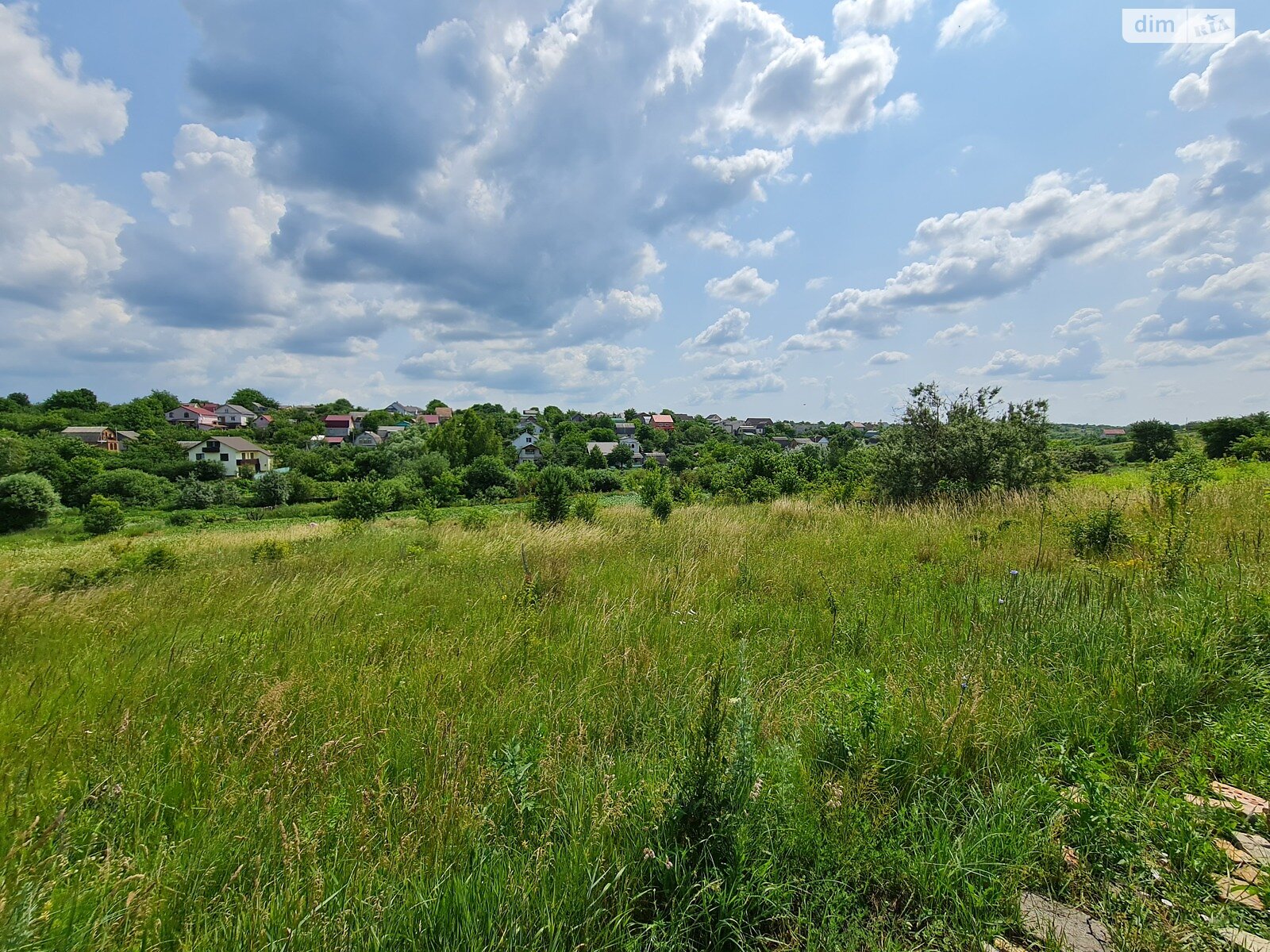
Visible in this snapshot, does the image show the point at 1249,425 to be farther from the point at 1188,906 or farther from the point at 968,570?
the point at 1188,906

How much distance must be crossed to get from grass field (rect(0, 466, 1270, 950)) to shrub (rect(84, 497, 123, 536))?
54.6m

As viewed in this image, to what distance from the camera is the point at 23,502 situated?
43.7 meters

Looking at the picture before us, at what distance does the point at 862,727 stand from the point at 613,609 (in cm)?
273

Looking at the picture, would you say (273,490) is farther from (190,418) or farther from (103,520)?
(190,418)

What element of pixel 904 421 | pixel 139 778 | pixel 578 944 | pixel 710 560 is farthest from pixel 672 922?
pixel 904 421

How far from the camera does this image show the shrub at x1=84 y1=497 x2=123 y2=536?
136 feet

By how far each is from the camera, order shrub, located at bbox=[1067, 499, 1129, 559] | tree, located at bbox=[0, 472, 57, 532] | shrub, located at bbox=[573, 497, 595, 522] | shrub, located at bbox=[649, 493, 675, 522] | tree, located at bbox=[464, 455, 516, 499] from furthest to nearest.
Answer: tree, located at bbox=[464, 455, 516, 499]
tree, located at bbox=[0, 472, 57, 532]
shrub, located at bbox=[573, 497, 595, 522]
shrub, located at bbox=[649, 493, 675, 522]
shrub, located at bbox=[1067, 499, 1129, 559]

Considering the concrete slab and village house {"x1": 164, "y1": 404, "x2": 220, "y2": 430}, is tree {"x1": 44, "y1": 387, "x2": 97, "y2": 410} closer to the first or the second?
village house {"x1": 164, "y1": 404, "x2": 220, "y2": 430}

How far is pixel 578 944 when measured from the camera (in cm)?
148

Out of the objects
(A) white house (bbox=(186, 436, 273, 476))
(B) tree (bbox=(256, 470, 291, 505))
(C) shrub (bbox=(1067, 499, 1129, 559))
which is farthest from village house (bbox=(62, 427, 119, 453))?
(C) shrub (bbox=(1067, 499, 1129, 559))

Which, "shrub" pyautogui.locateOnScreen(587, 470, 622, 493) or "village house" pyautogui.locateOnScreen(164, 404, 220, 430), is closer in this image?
"shrub" pyautogui.locateOnScreen(587, 470, 622, 493)

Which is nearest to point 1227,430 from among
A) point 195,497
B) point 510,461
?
point 510,461

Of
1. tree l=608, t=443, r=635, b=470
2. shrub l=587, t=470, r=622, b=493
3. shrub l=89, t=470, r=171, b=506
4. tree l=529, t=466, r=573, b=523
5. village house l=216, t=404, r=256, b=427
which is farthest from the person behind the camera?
village house l=216, t=404, r=256, b=427

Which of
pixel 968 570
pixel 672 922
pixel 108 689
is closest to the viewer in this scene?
pixel 672 922
